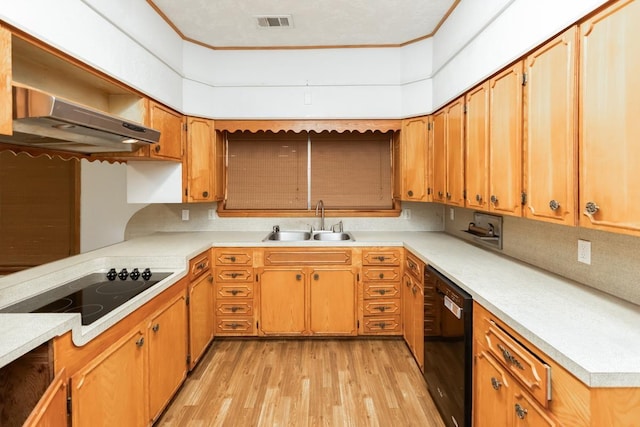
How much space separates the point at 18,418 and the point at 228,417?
122 centimetres

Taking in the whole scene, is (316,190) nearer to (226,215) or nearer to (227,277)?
(226,215)

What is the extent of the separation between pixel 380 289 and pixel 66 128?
8.48ft

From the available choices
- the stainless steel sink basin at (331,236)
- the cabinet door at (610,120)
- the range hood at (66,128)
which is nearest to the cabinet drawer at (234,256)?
the stainless steel sink basin at (331,236)

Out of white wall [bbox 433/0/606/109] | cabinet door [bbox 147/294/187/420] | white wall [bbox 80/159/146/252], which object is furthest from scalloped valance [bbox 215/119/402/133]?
cabinet door [bbox 147/294/187/420]

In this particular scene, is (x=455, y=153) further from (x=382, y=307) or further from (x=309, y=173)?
(x=309, y=173)

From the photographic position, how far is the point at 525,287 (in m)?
1.69

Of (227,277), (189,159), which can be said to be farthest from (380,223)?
(189,159)

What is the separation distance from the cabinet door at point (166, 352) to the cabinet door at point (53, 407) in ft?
2.11

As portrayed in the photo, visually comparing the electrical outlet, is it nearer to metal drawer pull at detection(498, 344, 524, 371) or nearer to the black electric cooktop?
metal drawer pull at detection(498, 344, 524, 371)

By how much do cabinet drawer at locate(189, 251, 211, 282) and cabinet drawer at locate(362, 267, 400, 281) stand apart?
1.39 meters

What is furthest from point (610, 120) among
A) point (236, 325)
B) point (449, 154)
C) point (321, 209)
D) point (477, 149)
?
point (236, 325)

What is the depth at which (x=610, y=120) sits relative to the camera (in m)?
1.24

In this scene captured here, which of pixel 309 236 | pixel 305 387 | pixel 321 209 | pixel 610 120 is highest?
pixel 610 120

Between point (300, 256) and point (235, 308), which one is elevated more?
point (300, 256)
